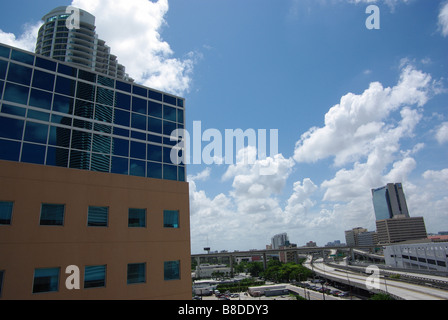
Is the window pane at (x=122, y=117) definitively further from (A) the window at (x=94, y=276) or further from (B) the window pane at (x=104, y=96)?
(A) the window at (x=94, y=276)

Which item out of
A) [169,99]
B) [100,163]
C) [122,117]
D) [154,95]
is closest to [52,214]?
[100,163]

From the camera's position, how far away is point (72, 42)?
100375 mm

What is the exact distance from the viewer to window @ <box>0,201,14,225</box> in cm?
1284

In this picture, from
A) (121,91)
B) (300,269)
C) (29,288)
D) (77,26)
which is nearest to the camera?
(29,288)

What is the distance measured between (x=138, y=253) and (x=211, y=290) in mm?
86894

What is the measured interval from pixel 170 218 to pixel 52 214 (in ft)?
21.5

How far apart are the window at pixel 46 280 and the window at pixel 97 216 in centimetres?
261

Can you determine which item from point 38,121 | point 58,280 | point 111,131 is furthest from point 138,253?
point 38,121

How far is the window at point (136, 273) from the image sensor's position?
15.5m

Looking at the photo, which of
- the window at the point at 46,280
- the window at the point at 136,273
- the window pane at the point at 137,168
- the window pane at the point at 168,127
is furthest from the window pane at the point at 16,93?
the window at the point at 136,273

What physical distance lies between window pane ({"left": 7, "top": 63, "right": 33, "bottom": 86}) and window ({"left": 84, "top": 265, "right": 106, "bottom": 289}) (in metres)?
10.8

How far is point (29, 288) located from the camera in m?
12.7

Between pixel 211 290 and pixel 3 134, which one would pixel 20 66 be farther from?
pixel 211 290

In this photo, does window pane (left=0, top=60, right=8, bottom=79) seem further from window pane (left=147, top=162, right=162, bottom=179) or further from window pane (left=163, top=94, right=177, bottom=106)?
window pane (left=163, top=94, right=177, bottom=106)
